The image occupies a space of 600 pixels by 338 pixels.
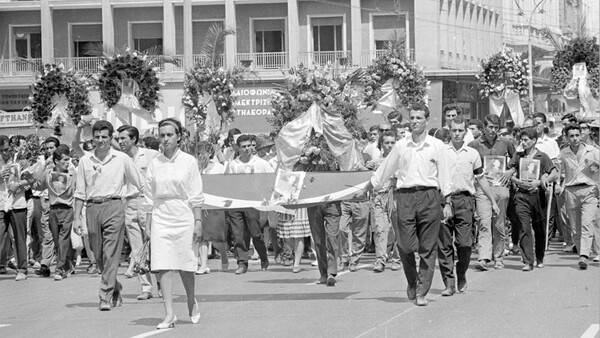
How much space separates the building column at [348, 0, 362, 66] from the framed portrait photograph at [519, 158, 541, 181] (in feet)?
129

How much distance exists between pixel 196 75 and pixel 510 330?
33.5 meters

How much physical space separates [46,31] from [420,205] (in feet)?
156

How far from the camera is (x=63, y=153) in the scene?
1973 centimetres

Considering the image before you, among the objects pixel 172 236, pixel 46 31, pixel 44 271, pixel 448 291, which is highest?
pixel 46 31

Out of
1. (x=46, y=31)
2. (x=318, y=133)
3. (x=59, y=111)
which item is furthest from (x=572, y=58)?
(x=318, y=133)

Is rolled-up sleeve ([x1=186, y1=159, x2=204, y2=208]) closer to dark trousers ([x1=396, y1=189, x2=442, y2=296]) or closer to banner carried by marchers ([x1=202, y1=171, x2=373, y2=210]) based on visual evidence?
dark trousers ([x1=396, y1=189, x2=442, y2=296])

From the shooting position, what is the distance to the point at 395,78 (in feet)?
116

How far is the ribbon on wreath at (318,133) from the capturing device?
17.6m

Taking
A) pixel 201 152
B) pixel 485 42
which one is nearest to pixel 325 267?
pixel 201 152

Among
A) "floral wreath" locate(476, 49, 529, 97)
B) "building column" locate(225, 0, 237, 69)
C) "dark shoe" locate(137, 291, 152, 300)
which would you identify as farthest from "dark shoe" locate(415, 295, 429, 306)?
"building column" locate(225, 0, 237, 69)

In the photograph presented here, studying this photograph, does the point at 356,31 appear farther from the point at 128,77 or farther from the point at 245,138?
the point at 245,138

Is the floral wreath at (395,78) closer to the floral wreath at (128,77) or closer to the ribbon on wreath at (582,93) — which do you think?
the ribbon on wreath at (582,93)

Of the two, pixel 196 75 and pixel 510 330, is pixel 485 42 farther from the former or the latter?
pixel 510 330

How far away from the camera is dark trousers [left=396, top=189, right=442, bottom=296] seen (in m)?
13.9
